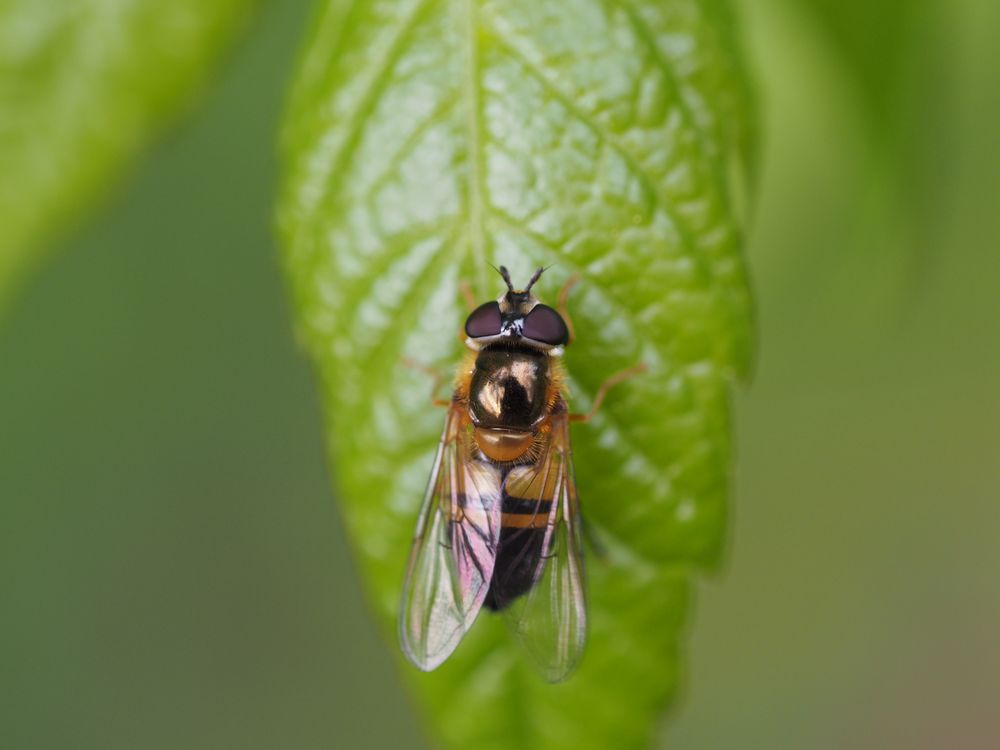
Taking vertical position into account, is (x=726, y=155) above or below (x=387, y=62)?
below

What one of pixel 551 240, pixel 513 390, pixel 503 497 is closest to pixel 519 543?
pixel 503 497

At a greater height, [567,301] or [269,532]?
[269,532]

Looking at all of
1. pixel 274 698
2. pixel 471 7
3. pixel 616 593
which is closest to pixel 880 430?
pixel 274 698

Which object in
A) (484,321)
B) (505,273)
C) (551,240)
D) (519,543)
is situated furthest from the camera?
(519,543)

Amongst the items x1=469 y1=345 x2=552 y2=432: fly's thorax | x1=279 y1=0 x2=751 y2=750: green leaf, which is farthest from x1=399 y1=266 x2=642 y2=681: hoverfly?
x1=279 y1=0 x2=751 y2=750: green leaf

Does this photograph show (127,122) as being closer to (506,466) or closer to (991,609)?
(506,466)

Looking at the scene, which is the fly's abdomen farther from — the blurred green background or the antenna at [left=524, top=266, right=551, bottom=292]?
the blurred green background

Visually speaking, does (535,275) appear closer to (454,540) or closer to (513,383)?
(513,383)
